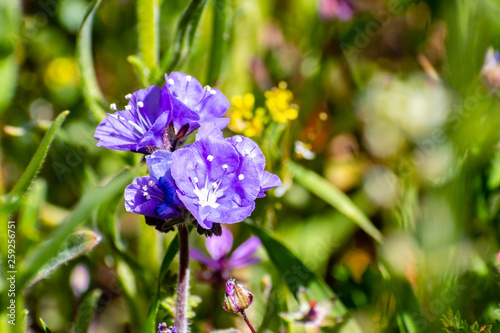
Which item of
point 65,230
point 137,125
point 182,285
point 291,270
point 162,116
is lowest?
point 291,270

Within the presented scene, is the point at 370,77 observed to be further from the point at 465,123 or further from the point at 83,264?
the point at 83,264

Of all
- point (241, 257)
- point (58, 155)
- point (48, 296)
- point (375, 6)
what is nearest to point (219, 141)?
point (241, 257)

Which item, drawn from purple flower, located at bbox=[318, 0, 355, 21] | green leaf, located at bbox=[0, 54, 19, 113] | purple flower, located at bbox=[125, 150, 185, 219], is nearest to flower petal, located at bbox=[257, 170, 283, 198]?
purple flower, located at bbox=[125, 150, 185, 219]

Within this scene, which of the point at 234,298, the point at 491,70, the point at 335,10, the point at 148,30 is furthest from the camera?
the point at 335,10

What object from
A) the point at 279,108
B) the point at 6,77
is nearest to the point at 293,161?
the point at 279,108

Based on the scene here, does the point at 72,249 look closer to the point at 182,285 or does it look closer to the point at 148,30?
the point at 182,285

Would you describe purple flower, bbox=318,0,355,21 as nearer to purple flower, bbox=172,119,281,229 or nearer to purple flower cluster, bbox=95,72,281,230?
purple flower cluster, bbox=95,72,281,230

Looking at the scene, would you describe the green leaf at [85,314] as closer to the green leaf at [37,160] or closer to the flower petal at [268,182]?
the green leaf at [37,160]
